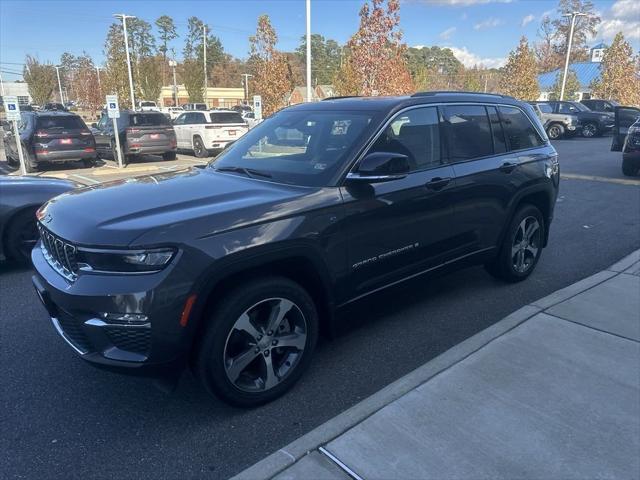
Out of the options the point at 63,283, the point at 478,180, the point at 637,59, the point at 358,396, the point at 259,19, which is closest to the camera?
the point at 63,283

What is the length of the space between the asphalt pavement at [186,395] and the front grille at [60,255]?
86 centimetres

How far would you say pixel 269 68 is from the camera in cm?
2161

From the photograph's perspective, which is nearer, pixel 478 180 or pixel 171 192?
pixel 171 192

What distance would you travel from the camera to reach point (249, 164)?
3.81m

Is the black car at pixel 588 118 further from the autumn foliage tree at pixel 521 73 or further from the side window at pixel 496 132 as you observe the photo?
the side window at pixel 496 132

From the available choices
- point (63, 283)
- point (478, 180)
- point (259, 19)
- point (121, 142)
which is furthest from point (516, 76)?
point (63, 283)

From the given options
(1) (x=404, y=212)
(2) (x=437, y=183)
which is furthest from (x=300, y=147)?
(2) (x=437, y=183)

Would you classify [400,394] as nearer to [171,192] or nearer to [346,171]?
[346,171]

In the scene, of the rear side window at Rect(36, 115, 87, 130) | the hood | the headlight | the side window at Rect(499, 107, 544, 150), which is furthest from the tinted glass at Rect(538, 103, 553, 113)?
the headlight

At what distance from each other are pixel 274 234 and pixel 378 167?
2.77 ft

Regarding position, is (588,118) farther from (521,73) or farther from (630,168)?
(630,168)

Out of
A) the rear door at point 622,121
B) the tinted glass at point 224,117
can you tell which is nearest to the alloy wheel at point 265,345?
the rear door at point 622,121

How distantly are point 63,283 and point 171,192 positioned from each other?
0.83 metres

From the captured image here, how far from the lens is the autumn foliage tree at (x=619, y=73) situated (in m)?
35.8
